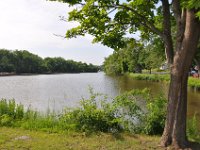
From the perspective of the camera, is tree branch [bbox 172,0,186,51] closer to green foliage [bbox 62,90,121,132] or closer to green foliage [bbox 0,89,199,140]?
green foliage [bbox 0,89,199,140]

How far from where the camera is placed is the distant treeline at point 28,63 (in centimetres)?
13838

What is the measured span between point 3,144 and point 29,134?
133 cm

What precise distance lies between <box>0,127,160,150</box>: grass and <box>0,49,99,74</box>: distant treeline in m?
131

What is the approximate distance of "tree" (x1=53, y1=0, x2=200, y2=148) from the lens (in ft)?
26.9

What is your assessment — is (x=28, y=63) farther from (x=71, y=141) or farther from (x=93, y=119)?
(x=71, y=141)

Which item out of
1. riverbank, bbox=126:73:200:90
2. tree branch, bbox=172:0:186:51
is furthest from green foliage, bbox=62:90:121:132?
riverbank, bbox=126:73:200:90

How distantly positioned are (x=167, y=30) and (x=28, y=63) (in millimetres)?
146626

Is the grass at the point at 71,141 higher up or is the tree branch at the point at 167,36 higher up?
the tree branch at the point at 167,36

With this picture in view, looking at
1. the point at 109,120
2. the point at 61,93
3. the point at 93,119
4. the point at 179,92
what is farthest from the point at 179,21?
the point at 61,93

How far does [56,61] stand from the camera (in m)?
180

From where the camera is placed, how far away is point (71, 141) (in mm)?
9000

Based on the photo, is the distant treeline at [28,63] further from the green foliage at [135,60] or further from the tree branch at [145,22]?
the tree branch at [145,22]

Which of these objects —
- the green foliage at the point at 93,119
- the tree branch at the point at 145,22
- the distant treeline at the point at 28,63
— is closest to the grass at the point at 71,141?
the green foliage at the point at 93,119

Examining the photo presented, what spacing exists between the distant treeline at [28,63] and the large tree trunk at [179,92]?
133 metres
